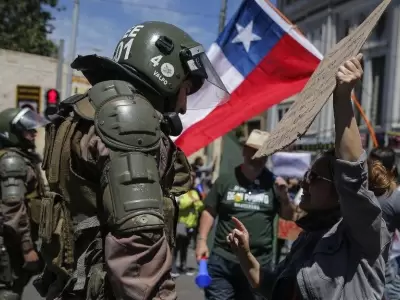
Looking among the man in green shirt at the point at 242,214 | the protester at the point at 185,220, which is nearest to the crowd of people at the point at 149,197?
the man in green shirt at the point at 242,214

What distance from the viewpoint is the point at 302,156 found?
1095cm

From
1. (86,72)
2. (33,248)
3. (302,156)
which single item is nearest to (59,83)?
(302,156)

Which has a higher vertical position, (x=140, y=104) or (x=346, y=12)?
(x=346, y=12)

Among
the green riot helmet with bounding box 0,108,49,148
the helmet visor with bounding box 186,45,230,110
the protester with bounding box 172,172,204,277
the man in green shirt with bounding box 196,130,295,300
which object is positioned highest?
the helmet visor with bounding box 186,45,230,110

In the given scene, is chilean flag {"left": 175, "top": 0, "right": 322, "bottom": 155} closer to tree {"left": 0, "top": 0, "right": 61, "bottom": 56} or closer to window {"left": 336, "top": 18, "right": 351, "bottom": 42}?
window {"left": 336, "top": 18, "right": 351, "bottom": 42}

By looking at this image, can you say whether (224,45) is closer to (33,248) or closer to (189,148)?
(189,148)

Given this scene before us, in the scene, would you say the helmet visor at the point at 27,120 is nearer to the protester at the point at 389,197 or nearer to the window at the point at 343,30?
the protester at the point at 389,197

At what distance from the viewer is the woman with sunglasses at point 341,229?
6.91 feet

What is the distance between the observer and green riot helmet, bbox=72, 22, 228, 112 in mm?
2322

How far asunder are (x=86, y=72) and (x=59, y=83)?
1481cm

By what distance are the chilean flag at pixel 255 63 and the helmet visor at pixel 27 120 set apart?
5.23 ft

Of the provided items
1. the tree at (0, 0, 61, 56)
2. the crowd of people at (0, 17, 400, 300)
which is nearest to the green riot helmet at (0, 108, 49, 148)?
the crowd of people at (0, 17, 400, 300)

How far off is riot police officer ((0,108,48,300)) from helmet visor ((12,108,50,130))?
264mm

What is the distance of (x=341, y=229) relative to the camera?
91.0 inches
